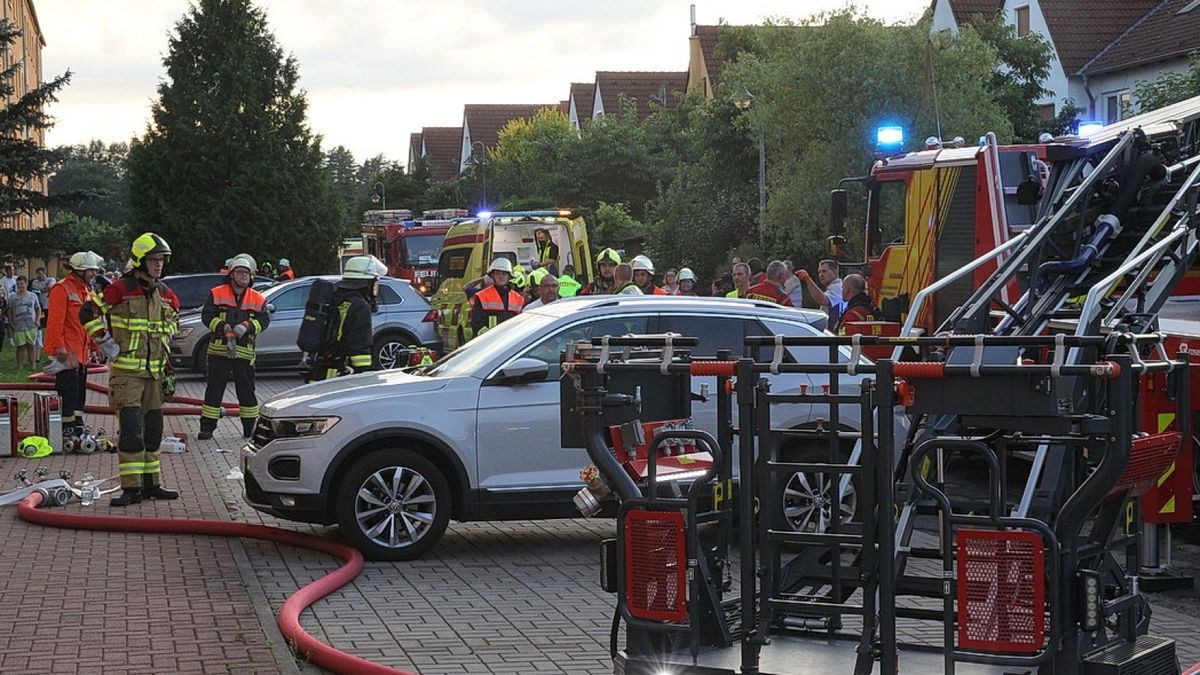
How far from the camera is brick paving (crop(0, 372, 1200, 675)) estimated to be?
290 inches

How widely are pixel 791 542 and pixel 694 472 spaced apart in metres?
0.71

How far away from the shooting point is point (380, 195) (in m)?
60.3

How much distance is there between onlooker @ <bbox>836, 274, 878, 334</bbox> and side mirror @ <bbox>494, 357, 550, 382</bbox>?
4.77 metres

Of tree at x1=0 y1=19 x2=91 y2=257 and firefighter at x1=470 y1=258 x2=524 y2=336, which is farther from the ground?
tree at x1=0 y1=19 x2=91 y2=257

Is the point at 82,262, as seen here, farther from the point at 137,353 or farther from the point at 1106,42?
the point at 1106,42

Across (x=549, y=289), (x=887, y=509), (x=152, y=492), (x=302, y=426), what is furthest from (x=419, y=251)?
(x=887, y=509)

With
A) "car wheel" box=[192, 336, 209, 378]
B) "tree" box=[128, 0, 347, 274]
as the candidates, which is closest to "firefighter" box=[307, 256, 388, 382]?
"car wheel" box=[192, 336, 209, 378]

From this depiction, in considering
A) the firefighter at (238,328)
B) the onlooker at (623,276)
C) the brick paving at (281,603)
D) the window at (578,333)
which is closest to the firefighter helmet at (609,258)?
the onlooker at (623,276)

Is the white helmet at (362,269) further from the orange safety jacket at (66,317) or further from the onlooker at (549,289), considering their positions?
the orange safety jacket at (66,317)

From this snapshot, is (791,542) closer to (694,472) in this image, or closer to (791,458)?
(694,472)

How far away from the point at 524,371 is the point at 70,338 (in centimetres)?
811

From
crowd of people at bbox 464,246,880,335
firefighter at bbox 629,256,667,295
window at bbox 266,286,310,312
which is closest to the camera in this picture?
crowd of people at bbox 464,246,880,335

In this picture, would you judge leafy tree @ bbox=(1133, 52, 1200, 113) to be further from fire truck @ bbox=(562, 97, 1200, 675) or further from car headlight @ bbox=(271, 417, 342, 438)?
fire truck @ bbox=(562, 97, 1200, 675)

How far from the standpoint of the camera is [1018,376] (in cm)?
491
